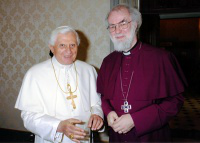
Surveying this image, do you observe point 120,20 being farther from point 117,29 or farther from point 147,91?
point 147,91

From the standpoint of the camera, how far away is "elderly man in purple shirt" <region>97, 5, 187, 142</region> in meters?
1.90

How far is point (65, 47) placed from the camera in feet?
7.38

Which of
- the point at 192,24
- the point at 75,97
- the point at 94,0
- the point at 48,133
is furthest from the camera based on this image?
the point at 192,24

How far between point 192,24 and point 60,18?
11453 mm

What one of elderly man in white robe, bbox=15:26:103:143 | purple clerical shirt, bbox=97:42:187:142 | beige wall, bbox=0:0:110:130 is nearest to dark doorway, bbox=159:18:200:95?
beige wall, bbox=0:0:110:130

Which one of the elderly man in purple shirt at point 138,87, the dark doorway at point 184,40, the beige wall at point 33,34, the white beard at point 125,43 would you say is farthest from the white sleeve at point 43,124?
the dark doorway at point 184,40

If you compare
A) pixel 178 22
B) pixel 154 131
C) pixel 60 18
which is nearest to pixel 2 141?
pixel 60 18

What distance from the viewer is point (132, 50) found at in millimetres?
2201

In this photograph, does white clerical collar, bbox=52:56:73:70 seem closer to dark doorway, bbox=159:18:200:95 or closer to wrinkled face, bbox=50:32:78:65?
wrinkled face, bbox=50:32:78:65

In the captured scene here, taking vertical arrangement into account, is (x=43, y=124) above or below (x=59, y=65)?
below

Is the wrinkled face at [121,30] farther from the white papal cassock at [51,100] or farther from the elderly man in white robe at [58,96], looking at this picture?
the white papal cassock at [51,100]

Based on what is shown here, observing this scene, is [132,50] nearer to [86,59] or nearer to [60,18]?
[86,59]

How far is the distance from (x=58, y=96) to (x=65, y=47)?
59cm

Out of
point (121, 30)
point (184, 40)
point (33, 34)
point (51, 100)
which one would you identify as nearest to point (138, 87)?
point (121, 30)
